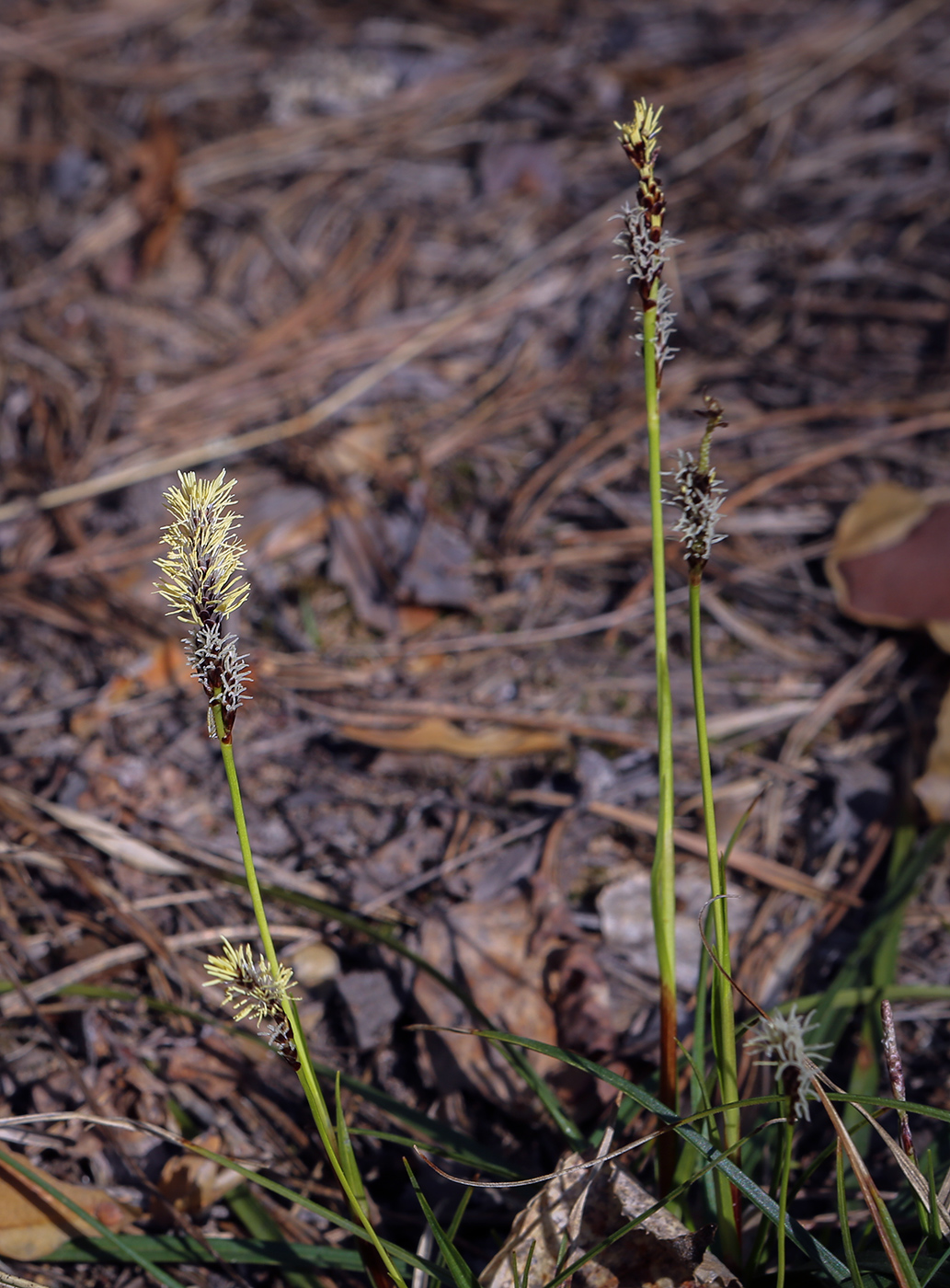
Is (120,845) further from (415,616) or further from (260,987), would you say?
(260,987)

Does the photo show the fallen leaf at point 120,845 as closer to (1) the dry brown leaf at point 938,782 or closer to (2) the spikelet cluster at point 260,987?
(2) the spikelet cluster at point 260,987

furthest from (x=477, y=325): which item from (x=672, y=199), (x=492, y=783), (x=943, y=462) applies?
(x=492, y=783)

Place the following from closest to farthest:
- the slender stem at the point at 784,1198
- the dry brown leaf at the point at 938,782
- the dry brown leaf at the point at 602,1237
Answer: the slender stem at the point at 784,1198, the dry brown leaf at the point at 602,1237, the dry brown leaf at the point at 938,782

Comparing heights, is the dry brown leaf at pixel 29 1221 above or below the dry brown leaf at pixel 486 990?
below

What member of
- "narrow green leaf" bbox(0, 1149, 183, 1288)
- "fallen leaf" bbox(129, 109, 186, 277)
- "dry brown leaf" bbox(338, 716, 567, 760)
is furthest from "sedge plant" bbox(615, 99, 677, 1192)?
"fallen leaf" bbox(129, 109, 186, 277)

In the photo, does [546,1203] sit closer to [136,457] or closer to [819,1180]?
[819,1180]

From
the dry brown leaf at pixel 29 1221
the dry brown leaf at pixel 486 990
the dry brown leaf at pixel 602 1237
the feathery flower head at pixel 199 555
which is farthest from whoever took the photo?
the dry brown leaf at pixel 486 990

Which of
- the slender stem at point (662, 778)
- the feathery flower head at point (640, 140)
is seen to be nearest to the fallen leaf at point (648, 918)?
the slender stem at point (662, 778)
